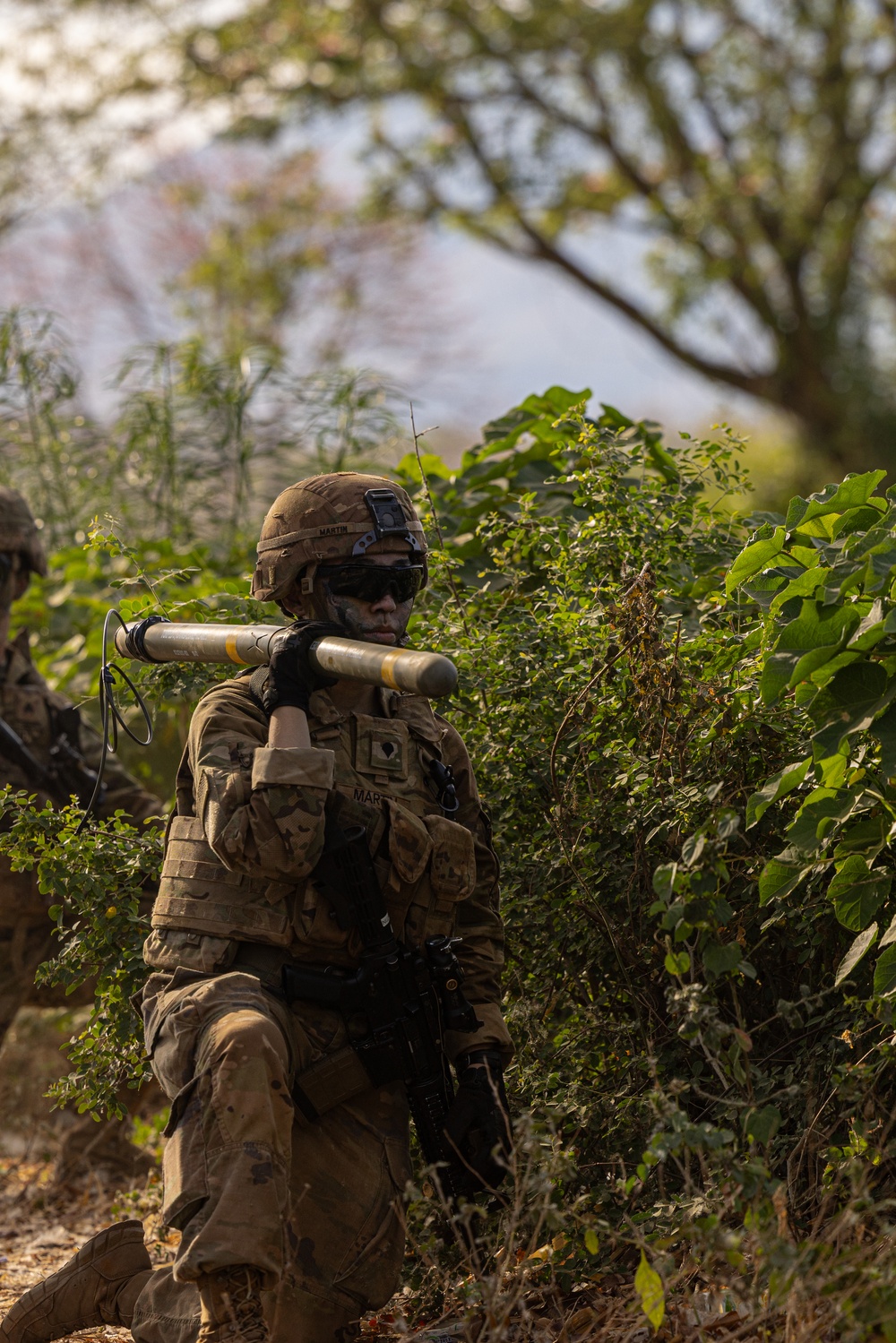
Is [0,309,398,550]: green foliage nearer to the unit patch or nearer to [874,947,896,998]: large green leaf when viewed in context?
the unit patch

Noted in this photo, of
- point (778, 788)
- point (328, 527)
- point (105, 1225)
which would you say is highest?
point (328, 527)

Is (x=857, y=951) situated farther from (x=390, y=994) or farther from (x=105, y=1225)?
(x=105, y=1225)

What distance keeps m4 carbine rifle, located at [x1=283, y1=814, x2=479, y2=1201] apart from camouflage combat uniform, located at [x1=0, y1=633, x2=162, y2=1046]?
2090 mm

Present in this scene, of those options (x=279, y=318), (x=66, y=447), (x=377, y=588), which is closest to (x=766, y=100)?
(x=279, y=318)

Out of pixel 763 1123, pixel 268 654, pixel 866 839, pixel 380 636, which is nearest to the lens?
pixel 763 1123

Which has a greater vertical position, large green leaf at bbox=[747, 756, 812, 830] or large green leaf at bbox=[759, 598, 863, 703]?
large green leaf at bbox=[759, 598, 863, 703]

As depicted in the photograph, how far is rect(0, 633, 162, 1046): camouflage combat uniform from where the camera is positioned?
18.2 feet

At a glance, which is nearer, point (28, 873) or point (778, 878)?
point (778, 878)

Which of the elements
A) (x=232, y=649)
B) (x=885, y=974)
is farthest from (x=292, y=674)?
(x=885, y=974)

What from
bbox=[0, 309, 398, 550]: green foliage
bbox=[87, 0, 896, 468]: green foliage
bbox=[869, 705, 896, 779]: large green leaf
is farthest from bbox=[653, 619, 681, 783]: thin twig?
bbox=[87, 0, 896, 468]: green foliage

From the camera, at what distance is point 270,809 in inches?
134

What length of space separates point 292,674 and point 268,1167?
1115 millimetres

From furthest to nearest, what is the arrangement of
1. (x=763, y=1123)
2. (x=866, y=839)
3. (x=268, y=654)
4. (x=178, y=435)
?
1. (x=178, y=435)
2. (x=268, y=654)
3. (x=866, y=839)
4. (x=763, y=1123)

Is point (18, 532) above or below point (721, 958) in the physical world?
above
